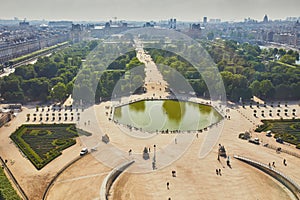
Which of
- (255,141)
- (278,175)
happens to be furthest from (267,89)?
(278,175)

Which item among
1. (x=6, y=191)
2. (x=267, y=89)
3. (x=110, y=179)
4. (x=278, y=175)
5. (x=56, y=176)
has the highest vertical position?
(x=267, y=89)

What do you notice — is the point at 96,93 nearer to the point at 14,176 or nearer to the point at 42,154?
the point at 42,154

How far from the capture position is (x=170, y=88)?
51.8 metres

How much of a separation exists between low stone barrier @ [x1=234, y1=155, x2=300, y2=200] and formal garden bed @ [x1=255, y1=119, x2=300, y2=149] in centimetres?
604

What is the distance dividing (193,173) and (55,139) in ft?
46.1

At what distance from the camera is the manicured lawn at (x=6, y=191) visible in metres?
20.5

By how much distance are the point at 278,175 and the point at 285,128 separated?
38.5ft

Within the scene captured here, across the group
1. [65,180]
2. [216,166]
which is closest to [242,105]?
[216,166]

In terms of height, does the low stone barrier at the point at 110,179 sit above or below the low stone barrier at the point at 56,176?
above

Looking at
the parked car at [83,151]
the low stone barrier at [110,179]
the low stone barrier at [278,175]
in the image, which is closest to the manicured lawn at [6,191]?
the low stone barrier at [110,179]

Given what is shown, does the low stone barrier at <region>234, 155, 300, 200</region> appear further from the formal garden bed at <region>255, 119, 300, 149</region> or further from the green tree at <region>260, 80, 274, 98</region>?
the green tree at <region>260, 80, 274, 98</region>

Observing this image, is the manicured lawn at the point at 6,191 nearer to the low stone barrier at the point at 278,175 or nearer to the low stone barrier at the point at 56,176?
the low stone barrier at the point at 56,176

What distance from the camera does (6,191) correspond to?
2122 cm

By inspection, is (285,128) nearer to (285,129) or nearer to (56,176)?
(285,129)
